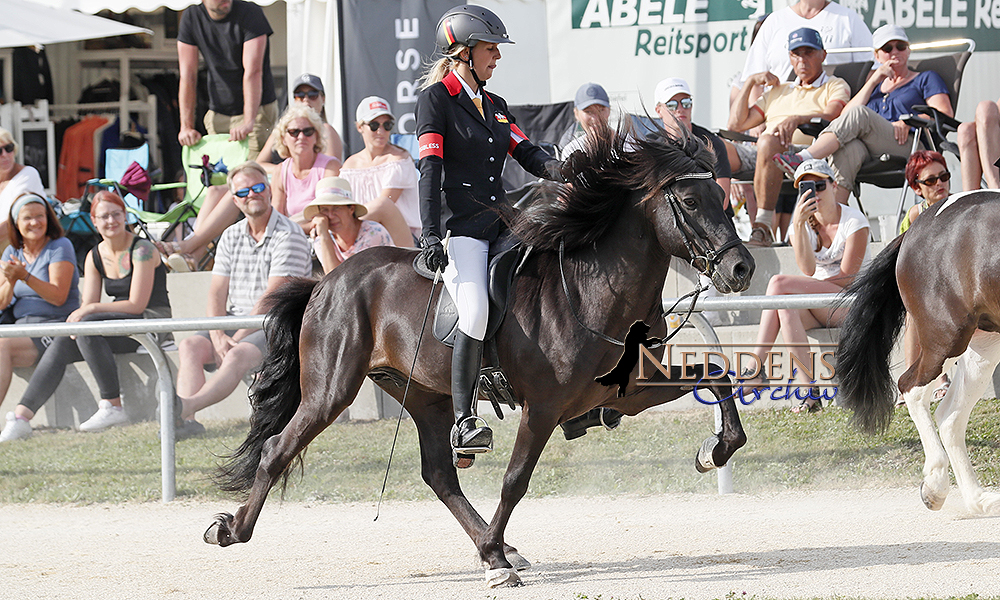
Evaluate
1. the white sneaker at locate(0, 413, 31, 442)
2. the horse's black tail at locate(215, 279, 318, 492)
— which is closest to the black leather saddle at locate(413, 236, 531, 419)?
the horse's black tail at locate(215, 279, 318, 492)

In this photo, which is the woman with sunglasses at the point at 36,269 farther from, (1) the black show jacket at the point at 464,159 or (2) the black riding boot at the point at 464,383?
(2) the black riding boot at the point at 464,383

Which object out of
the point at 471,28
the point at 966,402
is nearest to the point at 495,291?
the point at 471,28

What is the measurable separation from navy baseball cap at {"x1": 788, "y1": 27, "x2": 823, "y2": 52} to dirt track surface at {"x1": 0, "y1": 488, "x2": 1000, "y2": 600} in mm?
4115

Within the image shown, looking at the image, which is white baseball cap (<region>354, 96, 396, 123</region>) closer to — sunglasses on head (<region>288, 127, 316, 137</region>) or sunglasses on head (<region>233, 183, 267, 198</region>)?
sunglasses on head (<region>288, 127, 316, 137</region>)

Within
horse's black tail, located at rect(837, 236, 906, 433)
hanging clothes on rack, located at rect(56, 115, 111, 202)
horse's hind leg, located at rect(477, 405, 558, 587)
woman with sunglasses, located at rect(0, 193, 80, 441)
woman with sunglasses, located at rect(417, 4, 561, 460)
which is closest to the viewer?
horse's hind leg, located at rect(477, 405, 558, 587)

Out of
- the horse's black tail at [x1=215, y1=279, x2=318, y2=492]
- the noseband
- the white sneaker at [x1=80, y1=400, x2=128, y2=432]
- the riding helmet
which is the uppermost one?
the riding helmet

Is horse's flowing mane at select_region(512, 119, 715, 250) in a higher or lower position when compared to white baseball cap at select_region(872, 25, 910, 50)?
lower

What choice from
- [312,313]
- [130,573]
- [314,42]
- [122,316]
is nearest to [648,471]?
[312,313]

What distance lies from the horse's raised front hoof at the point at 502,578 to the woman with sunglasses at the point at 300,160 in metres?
5.04

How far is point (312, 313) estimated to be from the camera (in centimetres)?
565

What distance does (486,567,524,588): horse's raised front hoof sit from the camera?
4785mm

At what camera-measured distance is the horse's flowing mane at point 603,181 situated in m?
4.77

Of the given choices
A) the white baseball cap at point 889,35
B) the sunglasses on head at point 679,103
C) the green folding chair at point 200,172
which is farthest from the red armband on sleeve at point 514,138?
the green folding chair at point 200,172

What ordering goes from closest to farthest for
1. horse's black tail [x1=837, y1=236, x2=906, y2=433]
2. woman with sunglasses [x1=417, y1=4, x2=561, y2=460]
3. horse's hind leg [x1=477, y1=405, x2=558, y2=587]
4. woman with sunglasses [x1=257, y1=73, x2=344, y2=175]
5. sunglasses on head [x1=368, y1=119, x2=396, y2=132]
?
horse's hind leg [x1=477, y1=405, x2=558, y2=587] → woman with sunglasses [x1=417, y1=4, x2=561, y2=460] → horse's black tail [x1=837, y1=236, x2=906, y2=433] → sunglasses on head [x1=368, y1=119, x2=396, y2=132] → woman with sunglasses [x1=257, y1=73, x2=344, y2=175]
